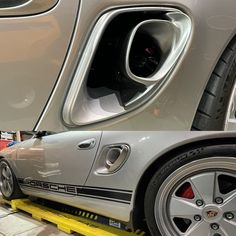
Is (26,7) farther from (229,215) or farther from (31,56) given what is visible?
(229,215)

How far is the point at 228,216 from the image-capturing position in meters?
1.86

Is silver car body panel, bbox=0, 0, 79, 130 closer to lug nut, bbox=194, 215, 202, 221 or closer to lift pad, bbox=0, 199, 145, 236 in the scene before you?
lug nut, bbox=194, 215, 202, 221

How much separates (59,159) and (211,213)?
1373mm

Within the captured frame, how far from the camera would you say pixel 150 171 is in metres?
2.08

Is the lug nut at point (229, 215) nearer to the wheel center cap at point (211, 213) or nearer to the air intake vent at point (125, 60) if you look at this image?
the wheel center cap at point (211, 213)

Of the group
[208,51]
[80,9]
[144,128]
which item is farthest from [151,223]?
[80,9]

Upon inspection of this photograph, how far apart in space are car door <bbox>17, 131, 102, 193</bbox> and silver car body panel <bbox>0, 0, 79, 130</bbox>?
143 centimetres

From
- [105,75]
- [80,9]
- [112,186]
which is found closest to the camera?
[80,9]

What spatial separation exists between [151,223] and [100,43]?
52.3 inches

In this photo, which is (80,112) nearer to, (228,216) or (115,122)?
(115,122)

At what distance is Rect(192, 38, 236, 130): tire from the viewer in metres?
1.10

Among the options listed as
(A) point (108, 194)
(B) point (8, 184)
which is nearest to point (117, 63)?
(A) point (108, 194)

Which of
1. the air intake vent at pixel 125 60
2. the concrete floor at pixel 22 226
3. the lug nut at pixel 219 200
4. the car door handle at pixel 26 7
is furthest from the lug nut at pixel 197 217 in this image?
the concrete floor at pixel 22 226

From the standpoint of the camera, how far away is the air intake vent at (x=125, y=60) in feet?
3.39
